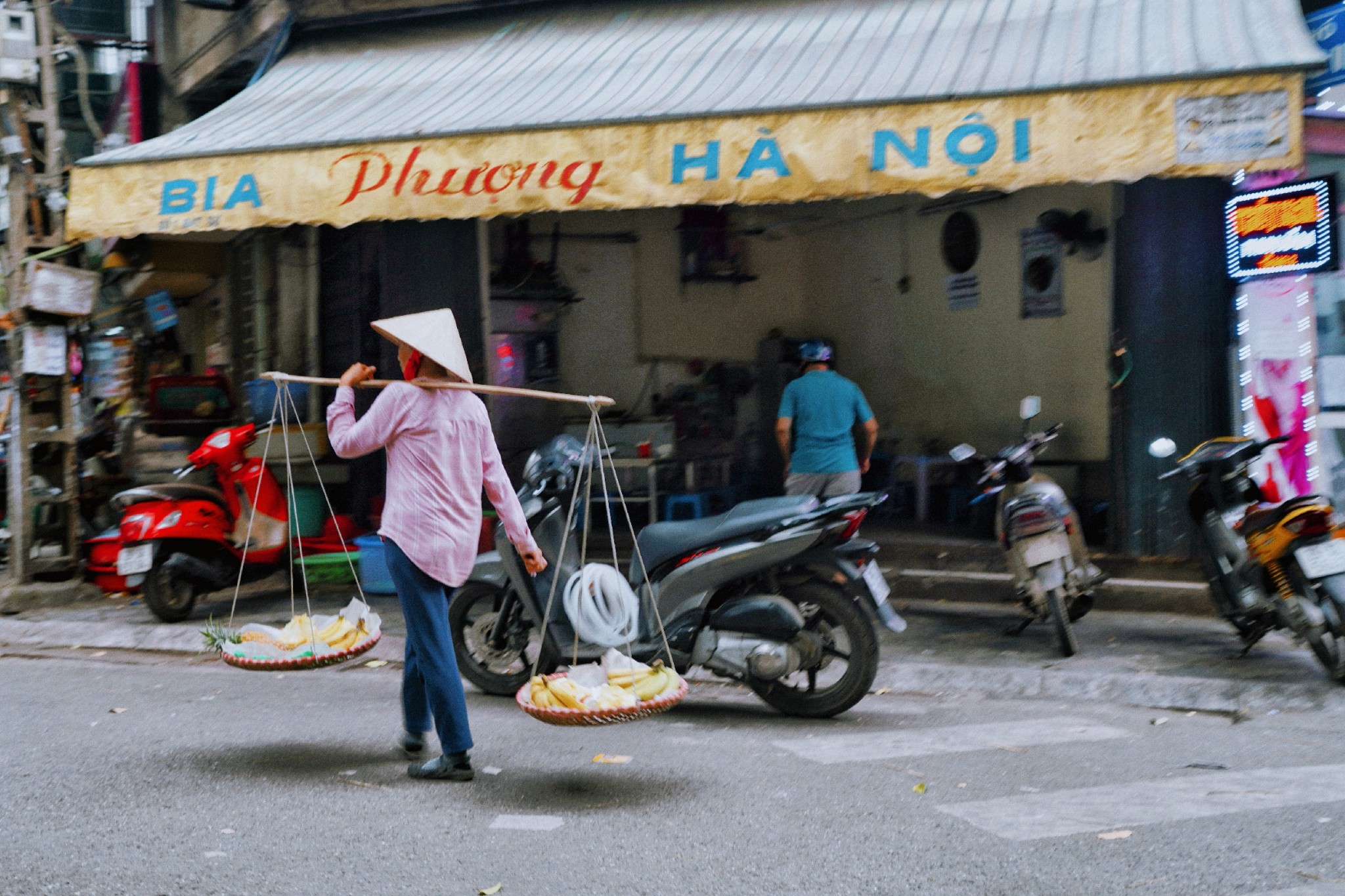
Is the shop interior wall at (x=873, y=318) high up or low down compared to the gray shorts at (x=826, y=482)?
up

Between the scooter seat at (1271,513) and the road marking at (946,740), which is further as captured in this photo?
the scooter seat at (1271,513)

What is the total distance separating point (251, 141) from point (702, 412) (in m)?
5.43

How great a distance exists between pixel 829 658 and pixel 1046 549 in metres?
1.72

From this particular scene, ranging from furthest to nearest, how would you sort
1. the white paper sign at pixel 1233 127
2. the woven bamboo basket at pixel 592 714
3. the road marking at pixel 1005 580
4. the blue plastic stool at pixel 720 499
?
1. the blue plastic stool at pixel 720 499
2. the road marking at pixel 1005 580
3. the white paper sign at pixel 1233 127
4. the woven bamboo basket at pixel 592 714

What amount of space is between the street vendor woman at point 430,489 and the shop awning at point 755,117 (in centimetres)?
301

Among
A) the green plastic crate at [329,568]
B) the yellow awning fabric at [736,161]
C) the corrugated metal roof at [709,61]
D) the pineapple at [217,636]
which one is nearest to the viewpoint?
the pineapple at [217,636]

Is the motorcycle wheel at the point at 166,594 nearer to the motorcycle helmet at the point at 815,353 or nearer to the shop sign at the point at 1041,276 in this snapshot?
the motorcycle helmet at the point at 815,353

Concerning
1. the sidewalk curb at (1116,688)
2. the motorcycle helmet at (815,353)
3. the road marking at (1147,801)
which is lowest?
the sidewalk curb at (1116,688)

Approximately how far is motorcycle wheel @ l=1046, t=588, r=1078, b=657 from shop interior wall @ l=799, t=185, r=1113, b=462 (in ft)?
15.2

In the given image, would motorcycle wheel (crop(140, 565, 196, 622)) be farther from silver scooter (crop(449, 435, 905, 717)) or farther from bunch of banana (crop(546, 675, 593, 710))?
bunch of banana (crop(546, 675, 593, 710))

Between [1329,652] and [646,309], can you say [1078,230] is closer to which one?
[646,309]

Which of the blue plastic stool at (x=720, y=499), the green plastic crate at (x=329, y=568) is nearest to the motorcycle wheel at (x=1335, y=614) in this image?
the blue plastic stool at (x=720, y=499)

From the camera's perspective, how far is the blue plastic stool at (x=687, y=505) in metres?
11.0

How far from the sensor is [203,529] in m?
8.51
